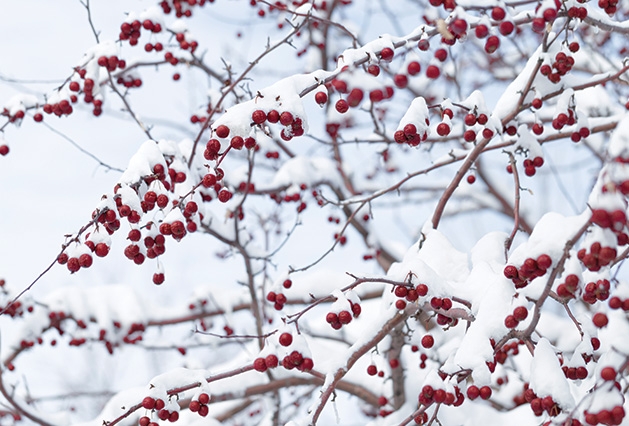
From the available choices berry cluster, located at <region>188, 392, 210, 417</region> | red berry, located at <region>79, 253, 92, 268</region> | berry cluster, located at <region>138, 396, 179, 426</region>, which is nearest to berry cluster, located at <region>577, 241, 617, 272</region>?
berry cluster, located at <region>188, 392, 210, 417</region>

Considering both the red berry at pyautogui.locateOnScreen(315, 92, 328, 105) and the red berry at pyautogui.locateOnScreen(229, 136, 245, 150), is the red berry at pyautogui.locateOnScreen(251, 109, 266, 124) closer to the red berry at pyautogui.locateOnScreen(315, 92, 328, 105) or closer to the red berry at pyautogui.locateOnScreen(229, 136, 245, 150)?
the red berry at pyautogui.locateOnScreen(229, 136, 245, 150)

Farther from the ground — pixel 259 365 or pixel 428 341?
pixel 428 341

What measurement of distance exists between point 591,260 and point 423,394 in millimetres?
842

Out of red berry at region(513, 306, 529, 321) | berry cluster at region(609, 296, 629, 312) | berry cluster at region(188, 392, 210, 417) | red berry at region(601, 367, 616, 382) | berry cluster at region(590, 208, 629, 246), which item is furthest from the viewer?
berry cluster at region(188, 392, 210, 417)

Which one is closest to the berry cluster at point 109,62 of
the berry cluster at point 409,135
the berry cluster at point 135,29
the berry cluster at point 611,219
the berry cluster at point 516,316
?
the berry cluster at point 135,29

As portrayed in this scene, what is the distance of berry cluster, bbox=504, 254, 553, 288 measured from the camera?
1906 millimetres

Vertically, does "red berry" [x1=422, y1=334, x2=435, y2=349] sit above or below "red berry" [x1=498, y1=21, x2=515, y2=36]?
below

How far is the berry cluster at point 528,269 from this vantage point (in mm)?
1906

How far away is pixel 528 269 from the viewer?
6.47ft

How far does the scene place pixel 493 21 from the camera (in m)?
2.65

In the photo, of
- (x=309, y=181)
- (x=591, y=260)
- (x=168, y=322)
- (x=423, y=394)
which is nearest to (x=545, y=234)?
(x=591, y=260)

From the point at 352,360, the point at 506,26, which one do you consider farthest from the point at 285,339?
the point at 506,26

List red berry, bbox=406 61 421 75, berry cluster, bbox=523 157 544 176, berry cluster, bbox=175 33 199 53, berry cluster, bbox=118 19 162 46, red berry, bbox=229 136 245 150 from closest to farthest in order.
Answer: red berry, bbox=229 136 245 150 < red berry, bbox=406 61 421 75 < berry cluster, bbox=523 157 544 176 < berry cluster, bbox=118 19 162 46 < berry cluster, bbox=175 33 199 53

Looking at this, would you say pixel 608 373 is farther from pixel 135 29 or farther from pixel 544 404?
pixel 135 29
